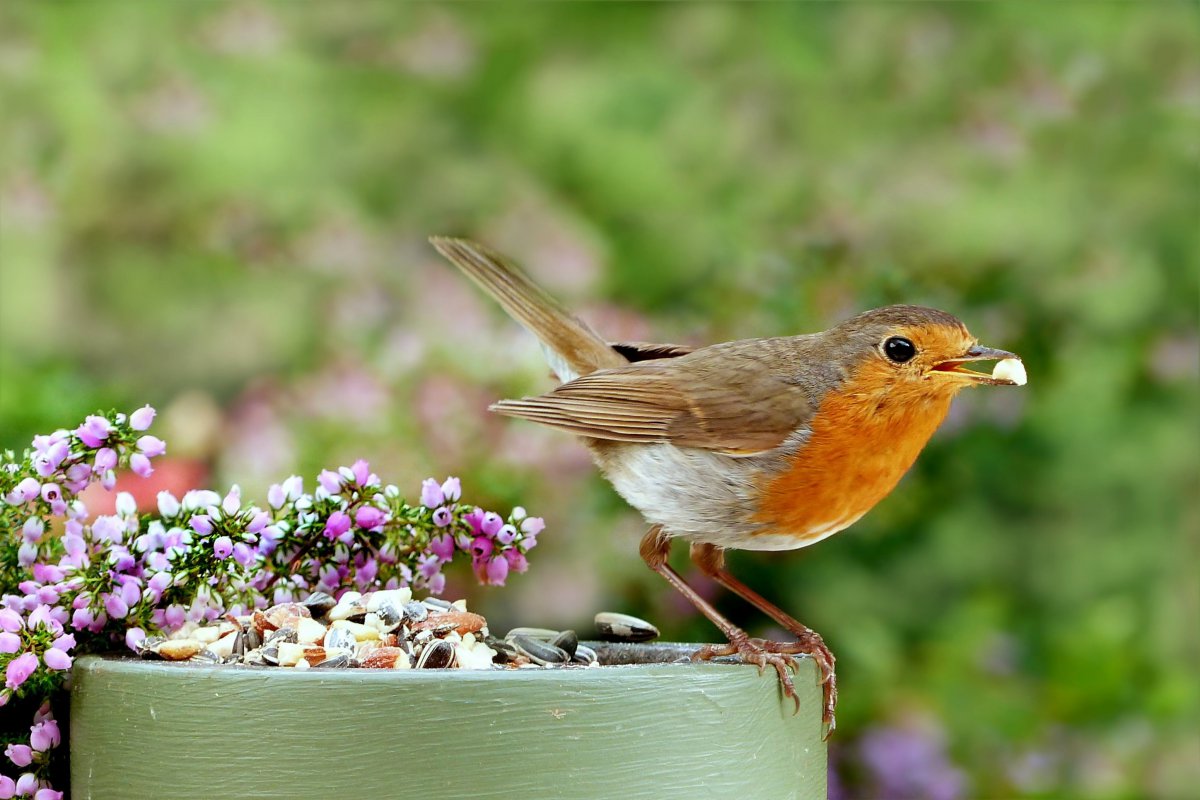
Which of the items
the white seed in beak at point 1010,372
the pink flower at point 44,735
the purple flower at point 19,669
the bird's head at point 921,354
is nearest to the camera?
the purple flower at point 19,669

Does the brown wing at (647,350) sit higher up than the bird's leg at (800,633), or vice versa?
the brown wing at (647,350)

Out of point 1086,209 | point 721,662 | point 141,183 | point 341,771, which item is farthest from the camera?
point 141,183

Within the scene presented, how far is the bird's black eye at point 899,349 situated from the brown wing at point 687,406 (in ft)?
0.57

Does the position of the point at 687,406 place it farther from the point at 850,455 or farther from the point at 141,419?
the point at 141,419

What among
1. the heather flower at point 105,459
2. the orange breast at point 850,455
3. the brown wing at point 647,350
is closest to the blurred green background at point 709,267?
the brown wing at point 647,350

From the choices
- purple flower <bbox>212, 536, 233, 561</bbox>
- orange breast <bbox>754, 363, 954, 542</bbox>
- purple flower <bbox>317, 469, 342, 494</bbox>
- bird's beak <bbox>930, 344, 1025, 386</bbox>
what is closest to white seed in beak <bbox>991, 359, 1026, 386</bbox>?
bird's beak <bbox>930, 344, 1025, 386</bbox>

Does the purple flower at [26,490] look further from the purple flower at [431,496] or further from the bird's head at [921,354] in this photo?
the bird's head at [921,354]

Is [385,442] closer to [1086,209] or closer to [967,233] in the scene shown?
[967,233]

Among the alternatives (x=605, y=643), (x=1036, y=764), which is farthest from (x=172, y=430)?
(x=1036, y=764)

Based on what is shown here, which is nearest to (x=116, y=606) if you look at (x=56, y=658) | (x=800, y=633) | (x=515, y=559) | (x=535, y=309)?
(x=56, y=658)

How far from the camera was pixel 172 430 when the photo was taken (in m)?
3.94

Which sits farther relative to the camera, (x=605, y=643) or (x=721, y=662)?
(x=605, y=643)

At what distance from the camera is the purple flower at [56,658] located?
1.86 m

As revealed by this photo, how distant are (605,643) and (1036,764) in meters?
1.99
